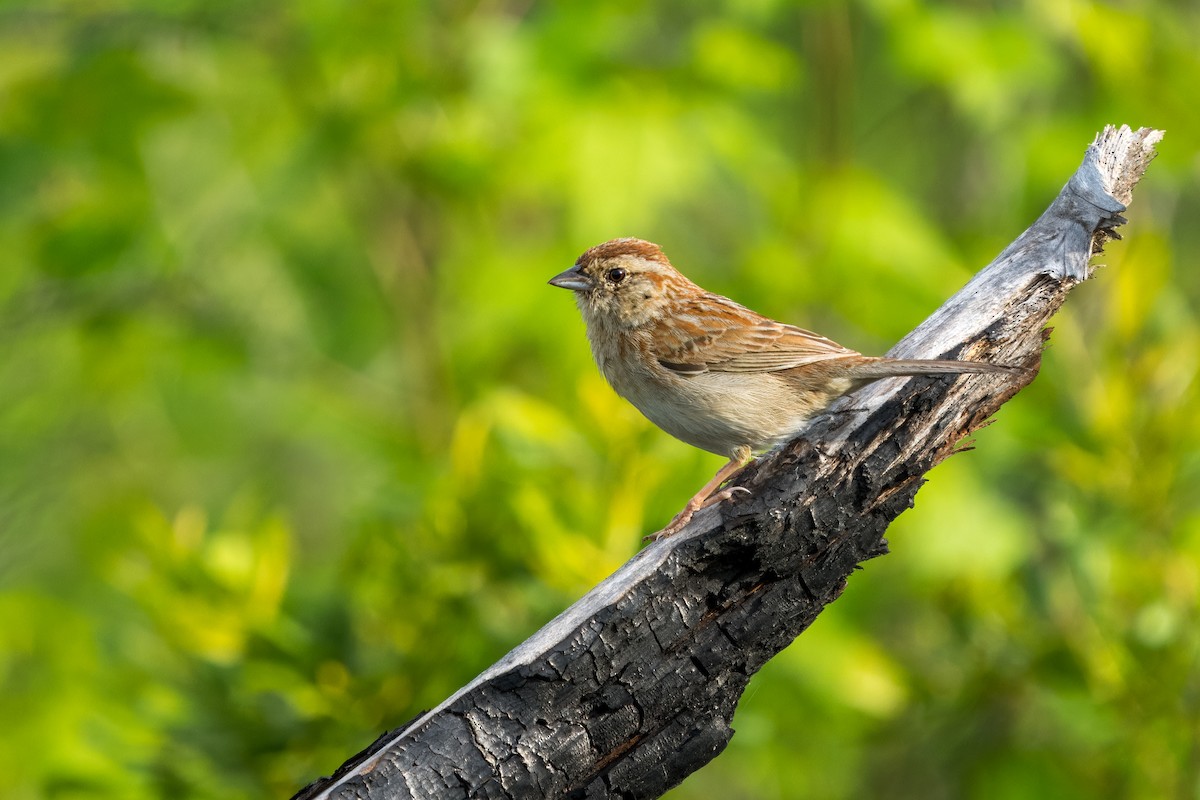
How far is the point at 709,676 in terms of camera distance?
2545mm

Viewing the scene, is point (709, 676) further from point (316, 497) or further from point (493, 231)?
point (316, 497)

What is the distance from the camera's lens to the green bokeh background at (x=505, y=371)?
4.33m

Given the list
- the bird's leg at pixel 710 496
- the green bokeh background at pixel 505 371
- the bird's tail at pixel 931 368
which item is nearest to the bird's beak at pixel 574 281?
the green bokeh background at pixel 505 371

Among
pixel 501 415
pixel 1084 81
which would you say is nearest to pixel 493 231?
pixel 501 415

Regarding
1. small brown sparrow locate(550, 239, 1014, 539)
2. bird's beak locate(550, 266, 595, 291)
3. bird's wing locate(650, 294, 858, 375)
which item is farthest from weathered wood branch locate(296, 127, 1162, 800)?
bird's beak locate(550, 266, 595, 291)

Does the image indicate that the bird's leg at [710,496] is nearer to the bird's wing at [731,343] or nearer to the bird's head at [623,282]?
the bird's wing at [731,343]

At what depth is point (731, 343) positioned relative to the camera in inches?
149

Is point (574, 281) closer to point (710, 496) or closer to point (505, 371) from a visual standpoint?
point (710, 496)

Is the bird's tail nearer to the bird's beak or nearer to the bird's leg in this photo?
the bird's leg

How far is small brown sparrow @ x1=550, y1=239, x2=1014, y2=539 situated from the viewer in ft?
11.4

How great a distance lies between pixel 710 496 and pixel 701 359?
0.86 metres

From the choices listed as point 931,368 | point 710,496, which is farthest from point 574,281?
point 931,368

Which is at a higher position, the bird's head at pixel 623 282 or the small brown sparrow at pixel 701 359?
the bird's head at pixel 623 282

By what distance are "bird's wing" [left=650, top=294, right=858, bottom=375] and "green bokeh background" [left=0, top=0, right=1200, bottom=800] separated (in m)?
0.50
